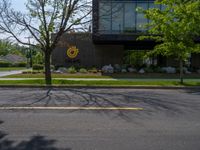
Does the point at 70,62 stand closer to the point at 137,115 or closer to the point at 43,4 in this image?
the point at 43,4

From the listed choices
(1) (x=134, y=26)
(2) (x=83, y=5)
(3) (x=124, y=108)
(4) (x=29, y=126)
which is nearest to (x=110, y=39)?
(1) (x=134, y=26)

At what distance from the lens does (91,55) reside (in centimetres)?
3719

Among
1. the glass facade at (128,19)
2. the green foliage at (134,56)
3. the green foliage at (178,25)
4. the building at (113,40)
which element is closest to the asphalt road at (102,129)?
the green foliage at (178,25)

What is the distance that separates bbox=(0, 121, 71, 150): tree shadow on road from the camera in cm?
552

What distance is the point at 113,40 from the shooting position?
101 ft

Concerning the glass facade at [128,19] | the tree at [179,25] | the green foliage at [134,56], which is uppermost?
the glass facade at [128,19]

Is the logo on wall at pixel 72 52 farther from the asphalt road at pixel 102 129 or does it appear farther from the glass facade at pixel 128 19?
the asphalt road at pixel 102 129

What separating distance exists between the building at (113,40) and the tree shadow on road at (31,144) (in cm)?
2130

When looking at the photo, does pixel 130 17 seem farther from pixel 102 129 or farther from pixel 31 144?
pixel 31 144

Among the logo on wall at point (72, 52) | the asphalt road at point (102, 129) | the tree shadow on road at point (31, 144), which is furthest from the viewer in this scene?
the logo on wall at point (72, 52)

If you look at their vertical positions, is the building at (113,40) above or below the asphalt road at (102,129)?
above

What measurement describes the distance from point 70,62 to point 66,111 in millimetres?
28484

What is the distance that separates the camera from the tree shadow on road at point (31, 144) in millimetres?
5520

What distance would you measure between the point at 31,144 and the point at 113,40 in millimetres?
25606
